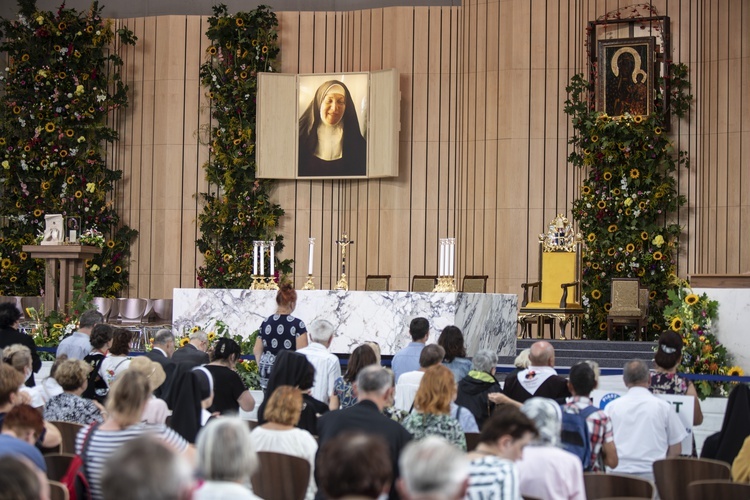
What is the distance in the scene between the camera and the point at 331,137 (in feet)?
48.8

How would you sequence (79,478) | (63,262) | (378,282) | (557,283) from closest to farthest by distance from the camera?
(79,478)
(63,262)
(557,283)
(378,282)

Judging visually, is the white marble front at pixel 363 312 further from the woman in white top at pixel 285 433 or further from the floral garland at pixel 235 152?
the woman in white top at pixel 285 433

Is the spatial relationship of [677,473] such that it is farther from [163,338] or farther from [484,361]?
[163,338]

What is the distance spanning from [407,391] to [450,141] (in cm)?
931

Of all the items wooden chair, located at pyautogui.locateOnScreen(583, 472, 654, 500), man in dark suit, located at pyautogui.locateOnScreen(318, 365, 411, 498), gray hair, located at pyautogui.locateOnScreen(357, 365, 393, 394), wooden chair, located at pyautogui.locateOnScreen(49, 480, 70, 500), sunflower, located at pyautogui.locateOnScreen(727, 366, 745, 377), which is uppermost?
gray hair, located at pyautogui.locateOnScreen(357, 365, 393, 394)

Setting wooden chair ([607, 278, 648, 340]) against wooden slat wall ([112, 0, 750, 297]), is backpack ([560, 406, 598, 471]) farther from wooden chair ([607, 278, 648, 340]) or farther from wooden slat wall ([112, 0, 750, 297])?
wooden slat wall ([112, 0, 750, 297])

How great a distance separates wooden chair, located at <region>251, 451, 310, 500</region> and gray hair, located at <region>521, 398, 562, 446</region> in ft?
3.04

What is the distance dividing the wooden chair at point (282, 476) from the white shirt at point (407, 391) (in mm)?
1684

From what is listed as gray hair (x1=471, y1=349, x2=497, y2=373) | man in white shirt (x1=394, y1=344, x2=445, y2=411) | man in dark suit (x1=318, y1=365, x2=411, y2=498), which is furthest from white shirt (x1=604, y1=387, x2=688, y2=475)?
man in dark suit (x1=318, y1=365, x2=411, y2=498)

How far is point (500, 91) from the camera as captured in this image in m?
14.5

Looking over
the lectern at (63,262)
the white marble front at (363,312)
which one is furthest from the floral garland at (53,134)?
the white marble front at (363,312)

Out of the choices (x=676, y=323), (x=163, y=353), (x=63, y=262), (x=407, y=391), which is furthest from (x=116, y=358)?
(x=63, y=262)

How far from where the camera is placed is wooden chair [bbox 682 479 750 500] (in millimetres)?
3902

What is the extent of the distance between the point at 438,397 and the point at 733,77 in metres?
10.8
